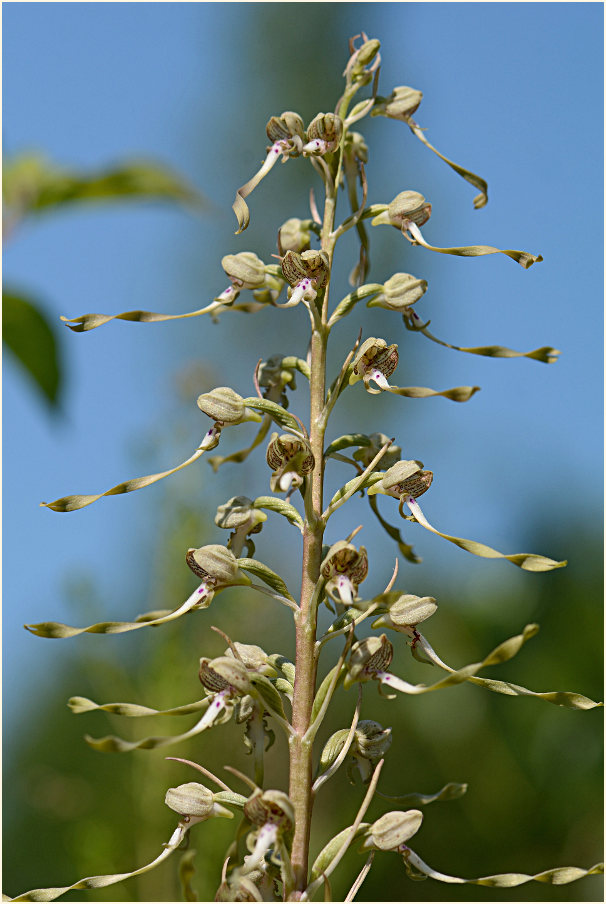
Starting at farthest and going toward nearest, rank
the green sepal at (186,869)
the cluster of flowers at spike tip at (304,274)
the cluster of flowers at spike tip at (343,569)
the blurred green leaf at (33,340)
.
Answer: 1. the cluster of flowers at spike tip at (304,274)
2. the cluster of flowers at spike tip at (343,569)
3. the blurred green leaf at (33,340)
4. the green sepal at (186,869)

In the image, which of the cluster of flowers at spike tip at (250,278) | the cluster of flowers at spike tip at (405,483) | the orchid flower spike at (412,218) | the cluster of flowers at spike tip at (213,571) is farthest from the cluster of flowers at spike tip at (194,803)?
the orchid flower spike at (412,218)

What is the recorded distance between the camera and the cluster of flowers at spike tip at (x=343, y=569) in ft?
3.37

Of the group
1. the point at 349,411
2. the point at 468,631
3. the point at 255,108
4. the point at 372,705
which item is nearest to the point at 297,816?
the point at 468,631

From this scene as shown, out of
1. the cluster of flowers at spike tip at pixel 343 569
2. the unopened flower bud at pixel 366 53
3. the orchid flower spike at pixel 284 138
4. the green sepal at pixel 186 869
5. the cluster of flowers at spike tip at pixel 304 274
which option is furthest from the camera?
the unopened flower bud at pixel 366 53

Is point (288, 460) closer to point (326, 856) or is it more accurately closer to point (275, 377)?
point (275, 377)

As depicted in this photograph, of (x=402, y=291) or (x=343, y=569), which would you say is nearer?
(x=343, y=569)

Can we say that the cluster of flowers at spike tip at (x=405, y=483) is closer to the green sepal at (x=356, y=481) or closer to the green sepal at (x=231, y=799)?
the green sepal at (x=356, y=481)

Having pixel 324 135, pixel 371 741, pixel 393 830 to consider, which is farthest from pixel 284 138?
pixel 393 830

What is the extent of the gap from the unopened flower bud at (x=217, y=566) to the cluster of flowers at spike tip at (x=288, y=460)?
4.8 inches

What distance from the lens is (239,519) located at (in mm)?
1170

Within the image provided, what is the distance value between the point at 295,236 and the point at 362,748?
2.45 ft

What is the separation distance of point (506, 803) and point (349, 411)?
577 cm

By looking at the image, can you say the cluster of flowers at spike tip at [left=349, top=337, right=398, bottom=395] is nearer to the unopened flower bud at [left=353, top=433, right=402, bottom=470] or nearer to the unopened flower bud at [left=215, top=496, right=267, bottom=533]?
the unopened flower bud at [left=353, top=433, right=402, bottom=470]

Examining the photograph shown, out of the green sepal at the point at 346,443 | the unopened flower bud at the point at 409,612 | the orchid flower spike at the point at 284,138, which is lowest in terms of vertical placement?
the unopened flower bud at the point at 409,612
